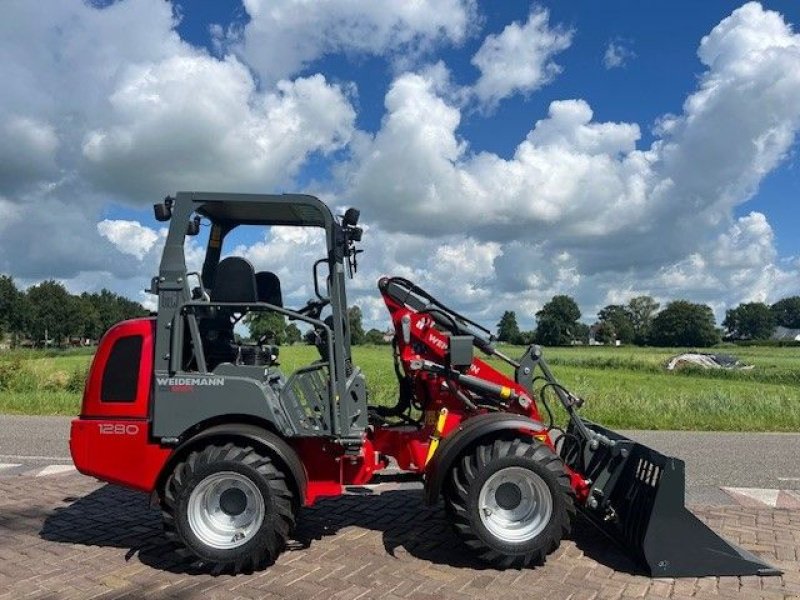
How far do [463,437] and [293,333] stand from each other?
1536 mm

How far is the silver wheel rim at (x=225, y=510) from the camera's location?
15.8 feet

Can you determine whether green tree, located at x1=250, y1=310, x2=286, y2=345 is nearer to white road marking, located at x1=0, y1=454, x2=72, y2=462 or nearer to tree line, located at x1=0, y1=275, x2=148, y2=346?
white road marking, located at x1=0, y1=454, x2=72, y2=462

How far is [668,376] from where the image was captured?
37.7m

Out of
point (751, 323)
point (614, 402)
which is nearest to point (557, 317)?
point (614, 402)

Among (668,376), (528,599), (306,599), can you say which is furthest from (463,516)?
(668,376)

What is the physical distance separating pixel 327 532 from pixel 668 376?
117 ft

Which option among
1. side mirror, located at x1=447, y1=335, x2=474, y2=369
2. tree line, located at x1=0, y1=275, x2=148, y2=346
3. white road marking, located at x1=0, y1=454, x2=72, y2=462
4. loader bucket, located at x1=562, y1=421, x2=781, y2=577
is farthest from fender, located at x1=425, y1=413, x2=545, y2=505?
tree line, located at x1=0, y1=275, x2=148, y2=346

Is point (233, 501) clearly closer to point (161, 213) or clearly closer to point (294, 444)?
point (294, 444)

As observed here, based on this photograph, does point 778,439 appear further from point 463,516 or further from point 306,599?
point 306,599

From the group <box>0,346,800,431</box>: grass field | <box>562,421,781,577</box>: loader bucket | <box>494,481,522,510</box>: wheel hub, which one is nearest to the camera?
<box>562,421,781,577</box>: loader bucket

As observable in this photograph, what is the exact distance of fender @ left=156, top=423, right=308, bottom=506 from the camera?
4.84m

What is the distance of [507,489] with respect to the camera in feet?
16.5

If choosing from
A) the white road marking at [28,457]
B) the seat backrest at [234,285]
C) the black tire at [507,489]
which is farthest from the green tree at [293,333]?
the white road marking at [28,457]

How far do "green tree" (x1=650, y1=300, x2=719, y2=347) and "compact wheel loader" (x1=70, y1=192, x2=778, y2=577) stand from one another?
285 ft
